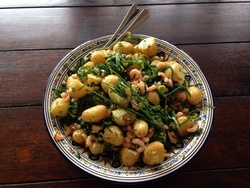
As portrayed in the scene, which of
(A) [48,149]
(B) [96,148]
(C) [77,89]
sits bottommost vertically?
(A) [48,149]

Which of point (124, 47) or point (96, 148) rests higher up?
point (124, 47)

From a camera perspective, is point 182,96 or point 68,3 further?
point 68,3

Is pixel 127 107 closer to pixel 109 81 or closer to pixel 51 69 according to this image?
pixel 109 81

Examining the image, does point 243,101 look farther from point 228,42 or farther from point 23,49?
point 23,49

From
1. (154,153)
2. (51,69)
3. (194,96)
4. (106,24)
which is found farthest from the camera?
(106,24)

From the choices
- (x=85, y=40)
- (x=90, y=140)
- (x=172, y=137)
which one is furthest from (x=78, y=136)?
(x=85, y=40)

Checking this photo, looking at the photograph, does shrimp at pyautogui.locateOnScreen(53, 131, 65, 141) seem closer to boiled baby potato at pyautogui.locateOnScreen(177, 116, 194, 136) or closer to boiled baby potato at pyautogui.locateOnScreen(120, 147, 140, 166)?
boiled baby potato at pyautogui.locateOnScreen(120, 147, 140, 166)
